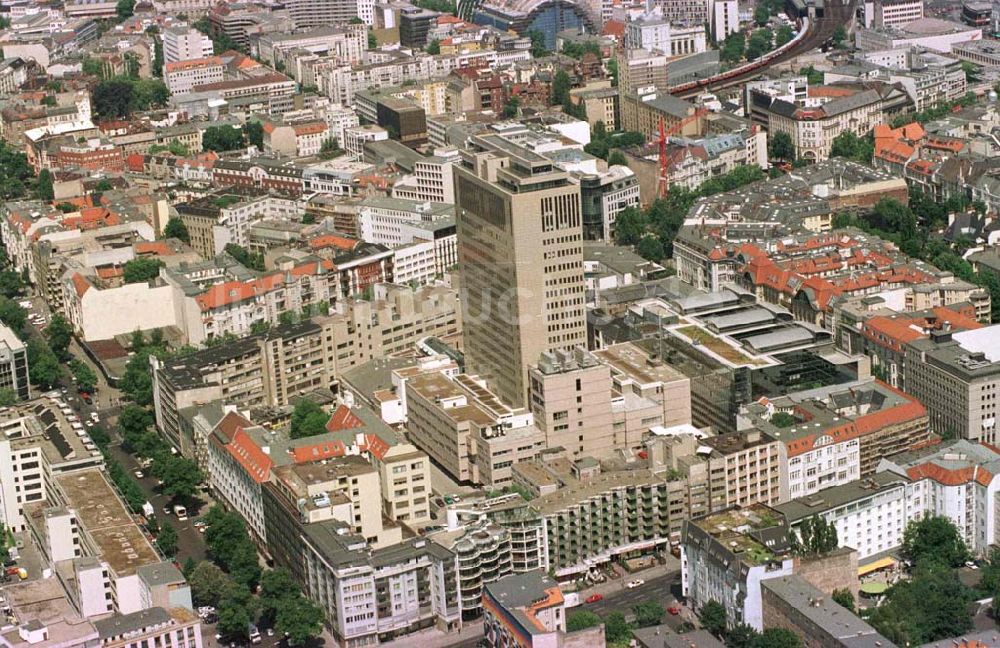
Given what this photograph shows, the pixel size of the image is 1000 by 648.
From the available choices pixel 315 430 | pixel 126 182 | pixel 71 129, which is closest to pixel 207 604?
pixel 315 430

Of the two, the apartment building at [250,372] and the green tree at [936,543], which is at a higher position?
the apartment building at [250,372]

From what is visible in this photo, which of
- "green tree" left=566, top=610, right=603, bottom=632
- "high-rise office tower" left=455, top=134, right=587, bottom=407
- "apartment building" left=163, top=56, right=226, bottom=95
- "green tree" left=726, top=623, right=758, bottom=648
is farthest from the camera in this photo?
"apartment building" left=163, top=56, right=226, bottom=95

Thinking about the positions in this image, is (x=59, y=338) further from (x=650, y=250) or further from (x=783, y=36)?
(x=783, y=36)

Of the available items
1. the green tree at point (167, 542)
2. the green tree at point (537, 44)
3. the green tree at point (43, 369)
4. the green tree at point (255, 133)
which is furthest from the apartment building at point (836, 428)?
the green tree at point (537, 44)

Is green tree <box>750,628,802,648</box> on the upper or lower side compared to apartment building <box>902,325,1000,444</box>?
lower

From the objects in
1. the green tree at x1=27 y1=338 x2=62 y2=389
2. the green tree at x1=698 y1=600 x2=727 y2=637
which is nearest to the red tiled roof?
Result: the green tree at x1=27 y1=338 x2=62 y2=389

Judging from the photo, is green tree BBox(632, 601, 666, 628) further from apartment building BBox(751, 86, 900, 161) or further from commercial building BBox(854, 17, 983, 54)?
commercial building BBox(854, 17, 983, 54)

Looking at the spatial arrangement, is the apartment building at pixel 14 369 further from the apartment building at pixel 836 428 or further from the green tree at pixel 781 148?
the green tree at pixel 781 148
